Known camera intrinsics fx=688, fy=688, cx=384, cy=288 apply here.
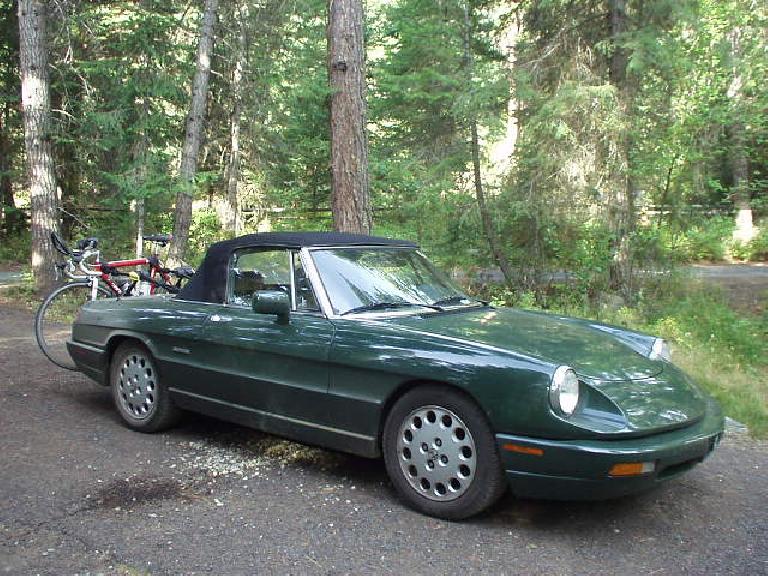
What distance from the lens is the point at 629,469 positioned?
343 centimetres

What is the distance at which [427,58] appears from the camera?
14.1 meters

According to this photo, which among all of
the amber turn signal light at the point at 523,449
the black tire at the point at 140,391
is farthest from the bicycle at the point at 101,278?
the amber turn signal light at the point at 523,449

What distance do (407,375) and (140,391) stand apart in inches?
105

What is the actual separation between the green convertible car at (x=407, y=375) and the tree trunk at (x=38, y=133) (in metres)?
8.31

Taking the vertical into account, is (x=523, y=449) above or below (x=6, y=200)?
below

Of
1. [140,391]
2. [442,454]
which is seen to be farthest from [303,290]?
[140,391]

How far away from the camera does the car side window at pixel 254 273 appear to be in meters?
4.90

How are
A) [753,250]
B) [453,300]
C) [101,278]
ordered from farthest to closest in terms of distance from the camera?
1. [753,250]
2. [101,278]
3. [453,300]

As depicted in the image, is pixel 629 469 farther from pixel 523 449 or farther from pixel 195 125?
pixel 195 125

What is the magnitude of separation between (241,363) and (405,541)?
1.82 meters

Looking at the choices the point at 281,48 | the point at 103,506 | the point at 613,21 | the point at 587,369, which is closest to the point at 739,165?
the point at 613,21

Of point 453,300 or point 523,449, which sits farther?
point 453,300

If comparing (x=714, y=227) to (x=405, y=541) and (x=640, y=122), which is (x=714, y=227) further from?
(x=405, y=541)

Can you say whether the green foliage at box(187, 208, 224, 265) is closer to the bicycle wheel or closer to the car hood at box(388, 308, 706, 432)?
the bicycle wheel
